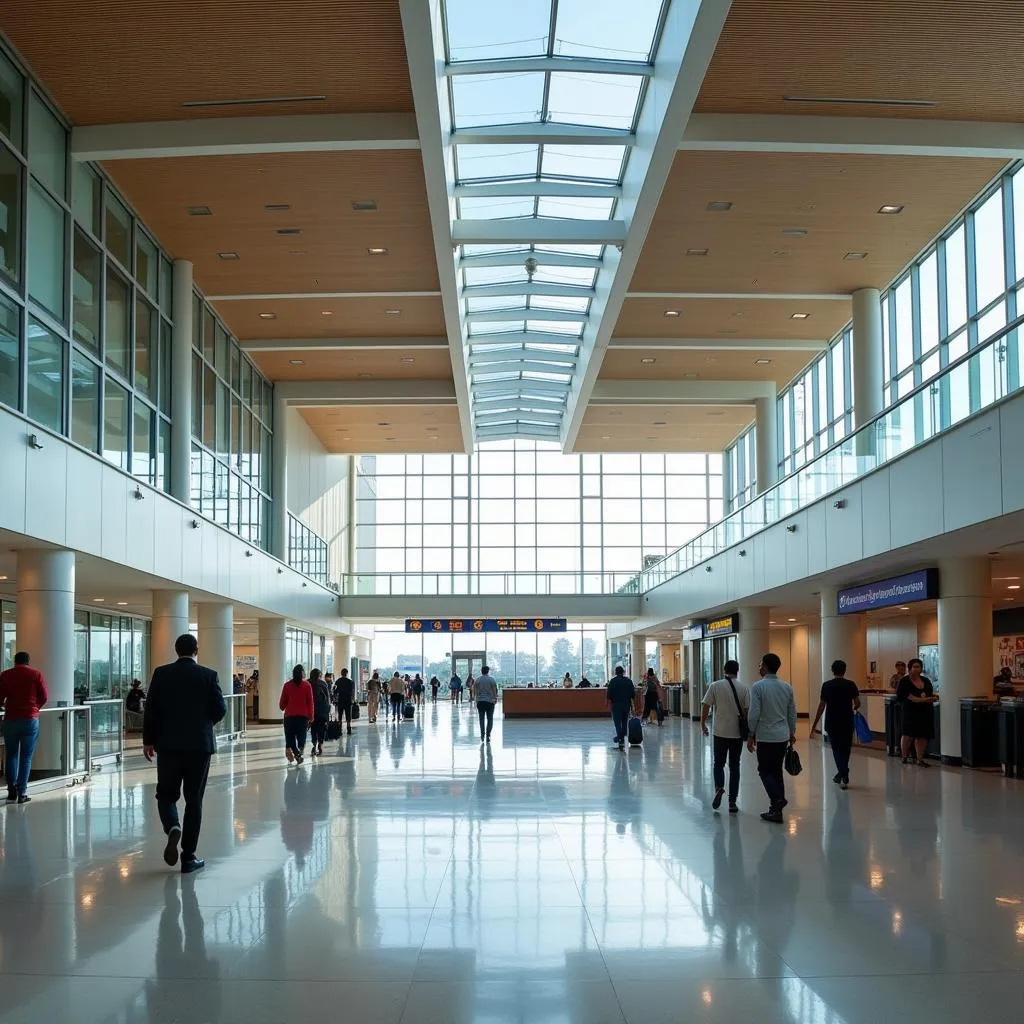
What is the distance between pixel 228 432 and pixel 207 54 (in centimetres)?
1429

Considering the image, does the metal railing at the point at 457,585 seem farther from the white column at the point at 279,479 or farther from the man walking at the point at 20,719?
the man walking at the point at 20,719

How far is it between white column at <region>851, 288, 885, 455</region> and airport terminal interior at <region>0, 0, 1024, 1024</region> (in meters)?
0.10

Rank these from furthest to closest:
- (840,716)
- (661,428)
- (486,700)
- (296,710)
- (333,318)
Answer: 1. (661,428)
2. (333,318)
3. (486,700)
4. (296,710)
5. (840,716)

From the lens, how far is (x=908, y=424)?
16.8 meters

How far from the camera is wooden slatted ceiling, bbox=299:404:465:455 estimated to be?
3712 centimetres

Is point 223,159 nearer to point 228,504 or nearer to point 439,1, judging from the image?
point 439,1

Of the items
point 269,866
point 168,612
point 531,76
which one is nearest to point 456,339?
point 168,612

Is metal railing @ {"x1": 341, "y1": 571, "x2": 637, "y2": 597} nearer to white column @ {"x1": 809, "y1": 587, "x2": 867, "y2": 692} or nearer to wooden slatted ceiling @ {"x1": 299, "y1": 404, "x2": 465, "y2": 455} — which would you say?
wooden slatted ceiling @ {"x1": 299, "y1": 404, "x2": 465, "y2": 455}

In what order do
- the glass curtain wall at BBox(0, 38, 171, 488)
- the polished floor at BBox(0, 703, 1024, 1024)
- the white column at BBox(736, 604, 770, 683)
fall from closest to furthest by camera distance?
1. the polished floor at BBox(0, 703, 1024, 1024)
2. the glass curtain wall at BBox(0, 38, 171, 488)
3. the white column at BBox(736, 604, 770, 683)

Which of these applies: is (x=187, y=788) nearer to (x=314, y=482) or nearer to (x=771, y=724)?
(x=771, y=724)

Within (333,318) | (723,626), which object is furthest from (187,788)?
(723,626)

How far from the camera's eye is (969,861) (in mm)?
9016

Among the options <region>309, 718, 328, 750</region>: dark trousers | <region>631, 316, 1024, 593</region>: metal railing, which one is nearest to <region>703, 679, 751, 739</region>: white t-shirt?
<region>631, 316, 1024, 593</region>: metal railing

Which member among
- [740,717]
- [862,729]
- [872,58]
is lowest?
[862,729]
